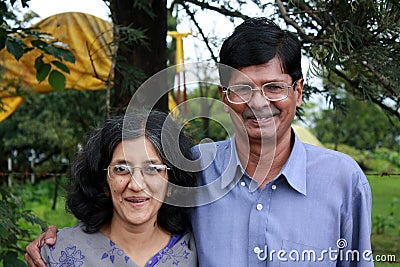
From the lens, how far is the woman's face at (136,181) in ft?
6.35

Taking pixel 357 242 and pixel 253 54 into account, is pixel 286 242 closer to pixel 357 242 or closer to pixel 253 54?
pixel 357 242

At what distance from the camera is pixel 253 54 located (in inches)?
78.0

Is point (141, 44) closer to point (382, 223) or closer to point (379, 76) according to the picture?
point (379, 76)

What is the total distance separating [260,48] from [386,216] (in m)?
6.40

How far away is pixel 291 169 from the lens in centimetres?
203

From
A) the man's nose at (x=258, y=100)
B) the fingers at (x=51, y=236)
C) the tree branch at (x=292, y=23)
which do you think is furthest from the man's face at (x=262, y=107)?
the fingers at (x=51, y=236)

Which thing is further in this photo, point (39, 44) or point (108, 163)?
point (39, 44)

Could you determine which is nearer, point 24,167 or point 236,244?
point 236,244

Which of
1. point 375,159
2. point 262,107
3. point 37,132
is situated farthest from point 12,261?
point 375,159

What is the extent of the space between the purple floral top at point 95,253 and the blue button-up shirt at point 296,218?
62 millimetres

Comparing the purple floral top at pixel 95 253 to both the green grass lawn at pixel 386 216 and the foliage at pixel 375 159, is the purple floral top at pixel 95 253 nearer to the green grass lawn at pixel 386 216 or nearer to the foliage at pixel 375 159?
the green grass lawn at pixel 386 216

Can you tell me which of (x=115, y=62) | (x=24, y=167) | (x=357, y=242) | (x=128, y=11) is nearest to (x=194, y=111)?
(x=115, y=62)

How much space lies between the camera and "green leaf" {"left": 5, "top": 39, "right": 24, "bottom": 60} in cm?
281

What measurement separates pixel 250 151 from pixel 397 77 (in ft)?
2.15
